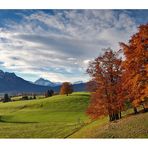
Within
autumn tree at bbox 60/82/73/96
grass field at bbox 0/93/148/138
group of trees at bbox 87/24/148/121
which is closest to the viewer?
grass field at bbox 0/93/148/138

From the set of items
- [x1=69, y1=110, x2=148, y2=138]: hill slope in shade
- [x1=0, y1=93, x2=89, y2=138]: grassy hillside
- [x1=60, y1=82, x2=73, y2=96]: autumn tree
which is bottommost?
[x1=69, y1=110, x2=148, y2=138]: hill slope in shade

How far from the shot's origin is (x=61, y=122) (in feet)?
97.5

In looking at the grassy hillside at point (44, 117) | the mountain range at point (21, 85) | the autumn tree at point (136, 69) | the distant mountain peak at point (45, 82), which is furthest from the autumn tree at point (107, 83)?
the distant mountain peak at point (45, 82)

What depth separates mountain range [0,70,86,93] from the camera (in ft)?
89.8

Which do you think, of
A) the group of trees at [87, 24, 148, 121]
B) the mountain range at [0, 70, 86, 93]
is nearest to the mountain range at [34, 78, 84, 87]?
the mountain range at [0, 70, 86, 93]

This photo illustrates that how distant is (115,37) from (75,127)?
4.06 metres

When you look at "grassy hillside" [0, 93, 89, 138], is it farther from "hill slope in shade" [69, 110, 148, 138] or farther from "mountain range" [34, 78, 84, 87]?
"mountain range" [34, 78, 84, 87]

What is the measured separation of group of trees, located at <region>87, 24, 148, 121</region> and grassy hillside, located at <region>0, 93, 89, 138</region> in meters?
1.08

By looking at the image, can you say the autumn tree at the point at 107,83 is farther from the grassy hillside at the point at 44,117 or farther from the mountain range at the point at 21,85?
the grassy hillside at the point at 44,117

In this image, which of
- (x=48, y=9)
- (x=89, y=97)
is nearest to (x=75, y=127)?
(x=89, y=97)

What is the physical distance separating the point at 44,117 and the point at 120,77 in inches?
172

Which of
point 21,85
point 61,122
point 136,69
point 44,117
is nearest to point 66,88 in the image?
point 21,85

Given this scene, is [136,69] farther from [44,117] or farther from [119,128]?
[44,117]

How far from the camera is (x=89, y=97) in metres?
28.3
